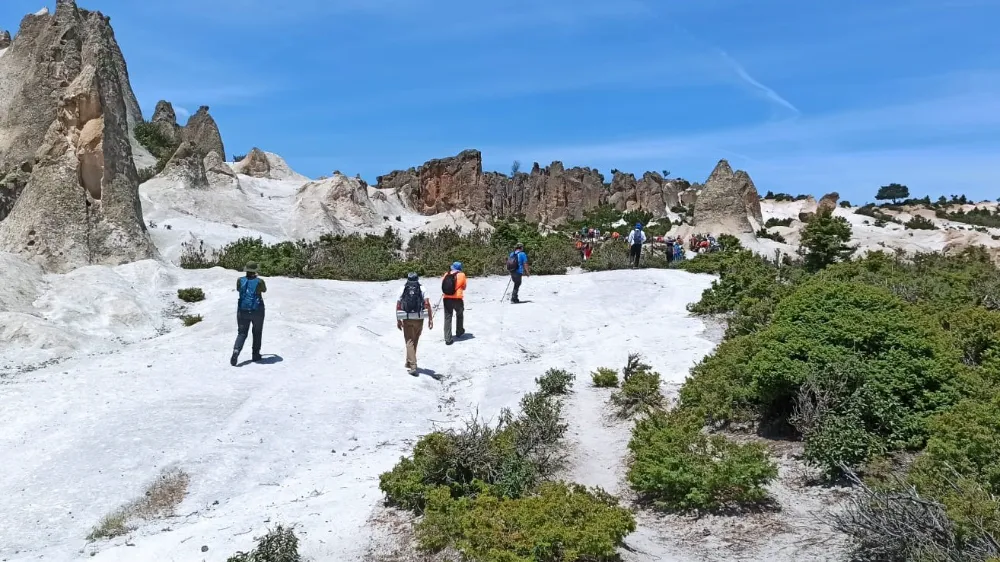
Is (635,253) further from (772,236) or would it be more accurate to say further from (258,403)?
(772,236)

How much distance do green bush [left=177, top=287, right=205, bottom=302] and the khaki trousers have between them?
22.4ft

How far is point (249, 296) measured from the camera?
1133 cm

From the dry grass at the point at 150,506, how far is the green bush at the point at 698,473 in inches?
168

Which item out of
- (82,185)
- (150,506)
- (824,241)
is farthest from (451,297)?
(824,241)

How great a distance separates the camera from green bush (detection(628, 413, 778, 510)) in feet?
19.7

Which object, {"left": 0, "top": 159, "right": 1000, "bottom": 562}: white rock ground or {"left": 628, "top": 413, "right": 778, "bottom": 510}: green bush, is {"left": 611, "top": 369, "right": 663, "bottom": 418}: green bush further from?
{"left": 628, "top": 413, "right": 778, "bottom": 510}: green bush

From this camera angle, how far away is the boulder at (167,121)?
131 feet

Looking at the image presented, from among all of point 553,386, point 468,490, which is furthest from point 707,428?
point 468,490

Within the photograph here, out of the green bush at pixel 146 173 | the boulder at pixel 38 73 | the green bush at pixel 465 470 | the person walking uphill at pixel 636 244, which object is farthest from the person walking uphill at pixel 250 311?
the green bush at pixel 146 173

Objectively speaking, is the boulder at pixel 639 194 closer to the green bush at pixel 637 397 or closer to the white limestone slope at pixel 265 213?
the white limestone slope at pixel 265 213

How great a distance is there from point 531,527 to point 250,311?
739 cm

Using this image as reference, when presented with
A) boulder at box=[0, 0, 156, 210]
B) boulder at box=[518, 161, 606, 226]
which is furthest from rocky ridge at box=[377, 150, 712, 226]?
boulder at box=[0, 0, 156, 210]

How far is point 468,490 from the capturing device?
6309 mm

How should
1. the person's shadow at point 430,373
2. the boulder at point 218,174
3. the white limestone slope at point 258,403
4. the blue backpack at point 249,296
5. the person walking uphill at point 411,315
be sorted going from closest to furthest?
the white limestone slope at point 258,403 → the blue backpack at point 249,296 → the person walking uphill at point 411,315 → the person's shadow at point 430,373 → the boulder at point 218,174
